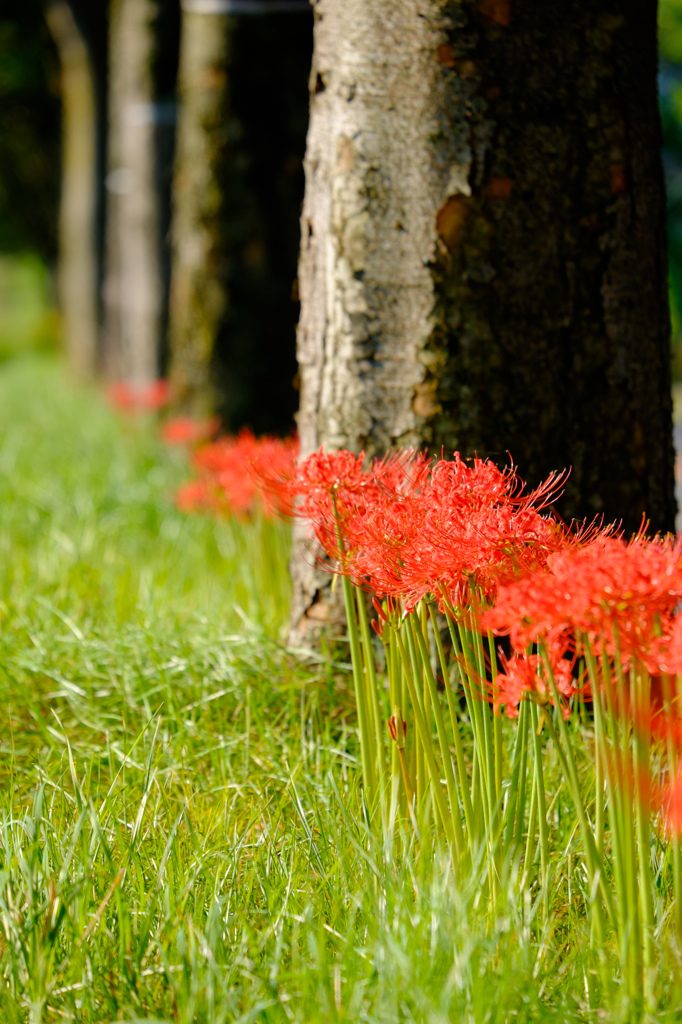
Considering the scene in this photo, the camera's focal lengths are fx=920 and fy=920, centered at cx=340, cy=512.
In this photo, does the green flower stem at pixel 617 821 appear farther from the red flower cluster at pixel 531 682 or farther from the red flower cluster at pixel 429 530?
the red flower cluster at pixel 429 530

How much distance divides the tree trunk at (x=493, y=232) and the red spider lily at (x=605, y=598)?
0.99 metres

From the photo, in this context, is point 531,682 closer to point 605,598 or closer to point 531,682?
point 531,682

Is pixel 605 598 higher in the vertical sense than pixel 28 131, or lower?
lower

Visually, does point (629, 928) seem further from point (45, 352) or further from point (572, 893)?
point (45, 352)

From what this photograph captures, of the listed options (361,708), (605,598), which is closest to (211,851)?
(361,708)

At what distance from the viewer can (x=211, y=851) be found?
1.66 metres

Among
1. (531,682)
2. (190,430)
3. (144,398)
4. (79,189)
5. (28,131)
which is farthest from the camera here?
(28,131)

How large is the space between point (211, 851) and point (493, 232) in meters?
1.55

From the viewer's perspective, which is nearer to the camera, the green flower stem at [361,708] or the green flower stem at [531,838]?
the green flower stem at [531,838]

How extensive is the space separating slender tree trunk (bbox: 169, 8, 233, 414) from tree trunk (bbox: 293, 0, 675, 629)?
91.6 inches

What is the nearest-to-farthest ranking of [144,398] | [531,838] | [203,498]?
[531,838], [203,498], [144,398]

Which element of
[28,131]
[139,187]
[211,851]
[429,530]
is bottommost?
[211,851]

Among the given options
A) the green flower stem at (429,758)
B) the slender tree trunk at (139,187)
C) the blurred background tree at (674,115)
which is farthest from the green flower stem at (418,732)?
the blurred background tree at (674,115)

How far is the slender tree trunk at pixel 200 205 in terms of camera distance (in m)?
4.57
